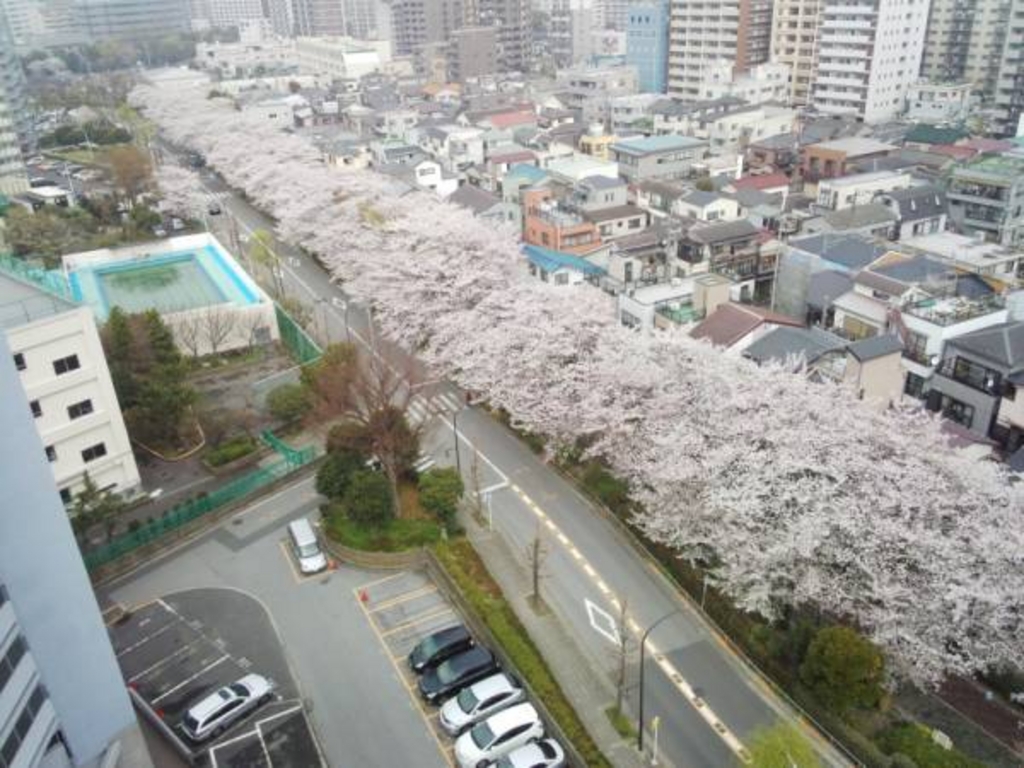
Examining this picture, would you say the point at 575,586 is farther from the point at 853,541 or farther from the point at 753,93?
the point at 753,93

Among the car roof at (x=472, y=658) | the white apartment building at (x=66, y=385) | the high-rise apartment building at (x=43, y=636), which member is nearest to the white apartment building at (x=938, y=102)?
the car roof at (x=472, y=658)

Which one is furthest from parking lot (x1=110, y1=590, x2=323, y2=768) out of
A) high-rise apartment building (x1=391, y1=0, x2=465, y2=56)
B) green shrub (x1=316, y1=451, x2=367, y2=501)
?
high-rise apartment building (x1=391, y1=0, x2=465, y2=56)

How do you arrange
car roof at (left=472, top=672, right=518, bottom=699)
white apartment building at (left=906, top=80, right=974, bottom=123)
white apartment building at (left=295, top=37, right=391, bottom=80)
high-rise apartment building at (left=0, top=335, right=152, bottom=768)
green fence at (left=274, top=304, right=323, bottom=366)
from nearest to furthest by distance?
high-rise apartment building at (left=0, top=335, right=152, bottom=768)
car roof at (left=472, top=672, right=518, bottom=699)
green fence at (left=274, top=304, right=323, bottom=366)
white apartment building at (left=906, top=80, right=974, bottom=123)
white apartment building at (left=295, top=37, right=391, bottom=80)

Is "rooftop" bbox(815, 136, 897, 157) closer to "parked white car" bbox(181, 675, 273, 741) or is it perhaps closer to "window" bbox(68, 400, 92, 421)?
"window" bbox(68, 400, 92, 421)

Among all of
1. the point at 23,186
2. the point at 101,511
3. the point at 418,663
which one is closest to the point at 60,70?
the point at 23,186

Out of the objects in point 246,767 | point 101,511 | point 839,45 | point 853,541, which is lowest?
point 246,767
